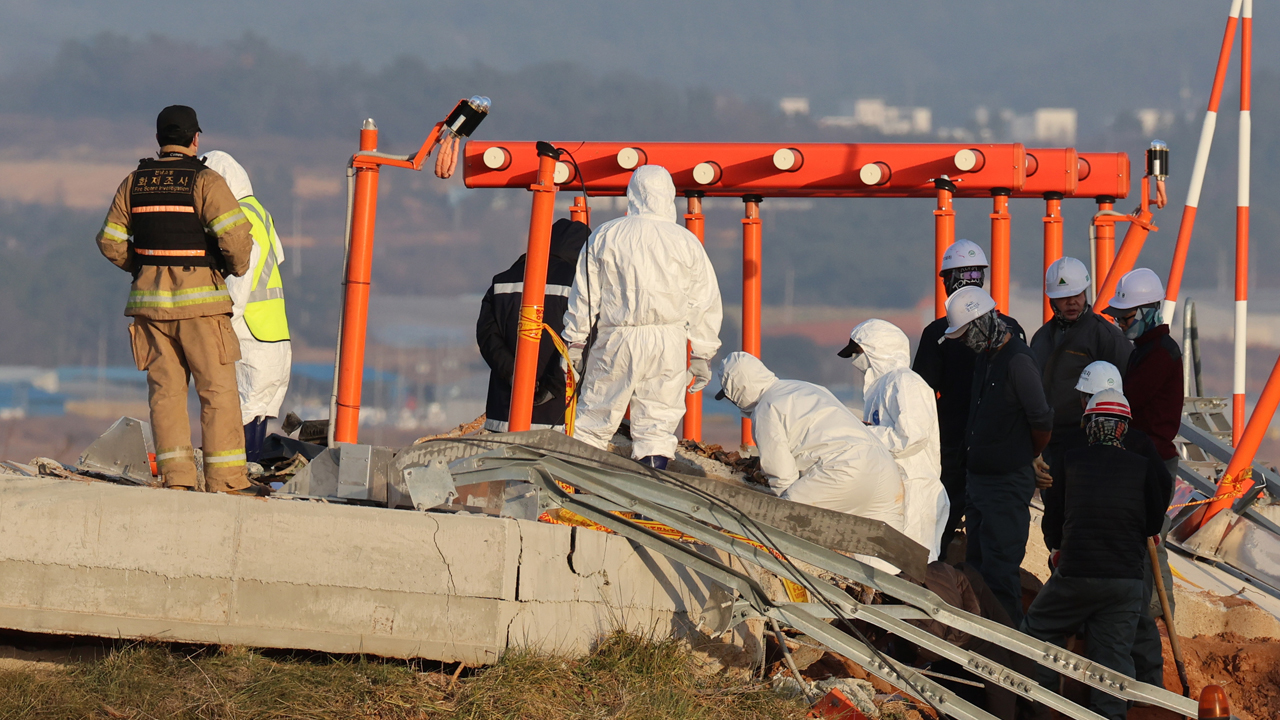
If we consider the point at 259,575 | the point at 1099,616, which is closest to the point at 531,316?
the point at 259,575

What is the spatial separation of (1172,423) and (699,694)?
3239 millimetres

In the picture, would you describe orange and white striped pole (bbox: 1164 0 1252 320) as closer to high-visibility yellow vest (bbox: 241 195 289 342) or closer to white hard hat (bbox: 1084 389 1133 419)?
white hard hat (bbox: 1084 389 1133 419)

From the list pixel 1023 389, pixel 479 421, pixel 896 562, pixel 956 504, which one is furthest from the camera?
pixel 479 421

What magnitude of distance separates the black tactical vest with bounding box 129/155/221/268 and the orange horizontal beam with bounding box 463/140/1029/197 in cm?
384

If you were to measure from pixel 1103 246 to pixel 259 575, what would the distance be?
801cm

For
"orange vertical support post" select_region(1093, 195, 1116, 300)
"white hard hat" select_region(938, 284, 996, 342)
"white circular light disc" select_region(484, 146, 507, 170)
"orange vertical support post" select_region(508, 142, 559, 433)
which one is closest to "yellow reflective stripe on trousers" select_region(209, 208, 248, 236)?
"orange vertical support post" select_region(508, 142, 559, 433)

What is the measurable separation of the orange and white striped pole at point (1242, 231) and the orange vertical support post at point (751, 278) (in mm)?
3911

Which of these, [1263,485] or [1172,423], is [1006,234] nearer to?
[1263,485]

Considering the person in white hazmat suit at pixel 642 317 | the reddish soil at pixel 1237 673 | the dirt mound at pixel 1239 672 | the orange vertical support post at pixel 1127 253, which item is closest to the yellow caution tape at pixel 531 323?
the person in white hazmat suit at pixel 642 317

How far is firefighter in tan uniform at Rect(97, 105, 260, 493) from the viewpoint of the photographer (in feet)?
18.7

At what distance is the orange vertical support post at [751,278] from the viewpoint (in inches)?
392

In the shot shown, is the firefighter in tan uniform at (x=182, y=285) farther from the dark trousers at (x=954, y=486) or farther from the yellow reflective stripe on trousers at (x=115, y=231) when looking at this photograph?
the dark trousers at (x=954, y=486)

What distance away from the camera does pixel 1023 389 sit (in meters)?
6.79

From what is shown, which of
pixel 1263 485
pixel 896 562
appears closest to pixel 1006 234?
pixel 1263 485
